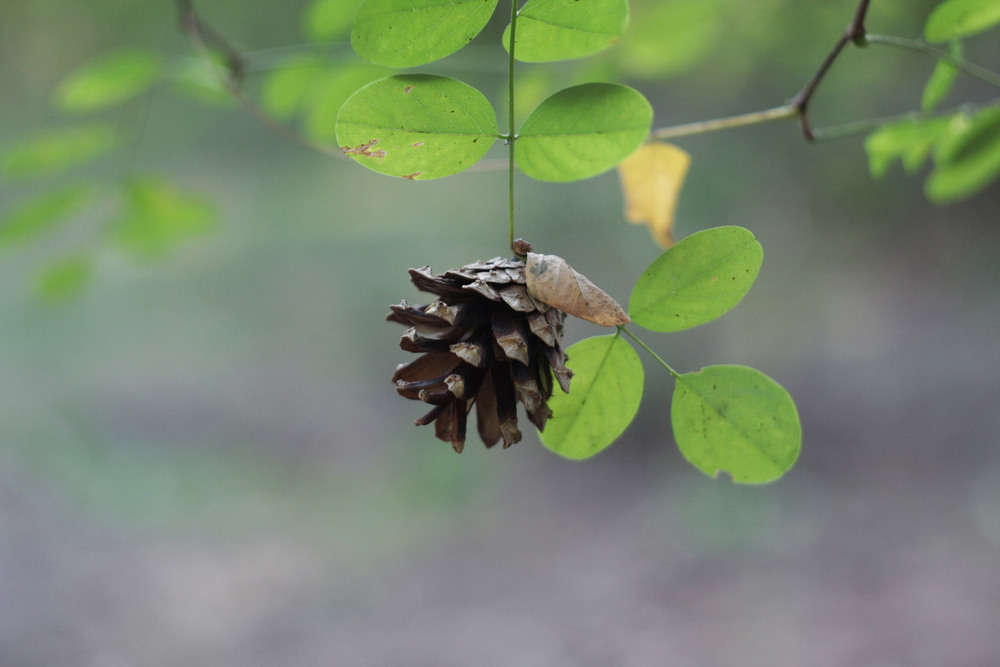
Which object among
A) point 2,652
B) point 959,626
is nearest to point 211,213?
point 2,652

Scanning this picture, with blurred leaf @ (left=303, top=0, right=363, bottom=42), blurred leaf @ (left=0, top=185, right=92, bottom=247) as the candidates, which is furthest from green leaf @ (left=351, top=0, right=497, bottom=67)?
blurred leaf @ (left=0, top=185, right=92, bottom=247)

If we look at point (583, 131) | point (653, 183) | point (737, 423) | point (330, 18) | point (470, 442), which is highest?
point (470, 442)

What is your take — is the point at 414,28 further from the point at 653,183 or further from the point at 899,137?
the point at 899,137

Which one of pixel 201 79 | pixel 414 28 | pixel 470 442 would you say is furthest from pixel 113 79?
pixel 470 442

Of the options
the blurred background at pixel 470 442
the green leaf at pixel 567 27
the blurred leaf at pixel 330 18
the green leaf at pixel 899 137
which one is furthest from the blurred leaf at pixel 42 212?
the green leaf at pixel 899 137

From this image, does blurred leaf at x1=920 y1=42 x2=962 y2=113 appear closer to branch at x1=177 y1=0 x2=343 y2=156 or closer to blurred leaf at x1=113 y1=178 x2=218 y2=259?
branch at x1=177 y1=0 x2=343 y2=156

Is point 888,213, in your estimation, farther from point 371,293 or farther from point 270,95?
point 270,95

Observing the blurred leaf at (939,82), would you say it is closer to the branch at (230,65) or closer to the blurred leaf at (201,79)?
the branch at (230,65)
